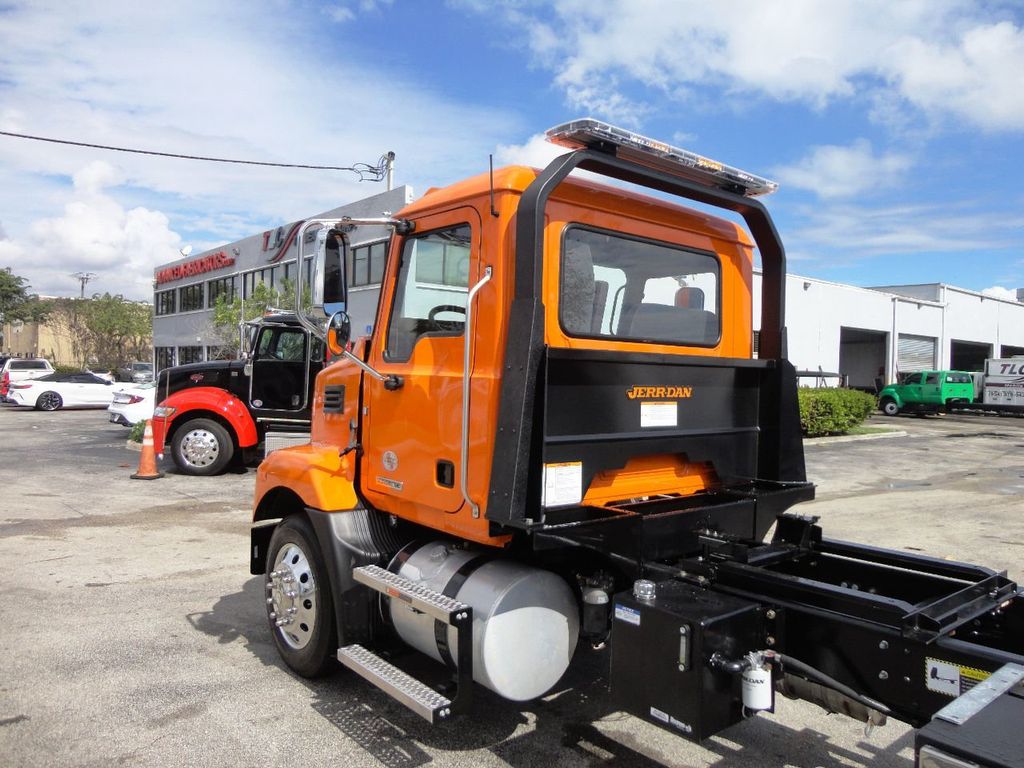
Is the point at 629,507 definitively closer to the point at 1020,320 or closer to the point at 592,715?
the point at 592,715

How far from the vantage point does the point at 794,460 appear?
416cm

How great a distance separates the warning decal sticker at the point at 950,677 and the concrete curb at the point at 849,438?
1636cm

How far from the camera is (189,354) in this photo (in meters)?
44.3

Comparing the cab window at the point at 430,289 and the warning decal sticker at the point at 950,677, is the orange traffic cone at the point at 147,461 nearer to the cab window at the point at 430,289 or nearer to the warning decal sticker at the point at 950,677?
the cab window at the point at 430,289

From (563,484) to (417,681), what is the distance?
42.8 inches

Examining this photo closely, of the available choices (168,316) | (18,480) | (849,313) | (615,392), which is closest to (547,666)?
(615,392)

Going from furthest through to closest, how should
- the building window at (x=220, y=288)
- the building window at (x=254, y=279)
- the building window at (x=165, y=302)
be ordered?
1. the building window at (x=165, y=302)
2. the building window at (x=220, y=288)
3. the building window at (x=254, y=279)

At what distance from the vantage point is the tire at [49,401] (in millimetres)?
26391

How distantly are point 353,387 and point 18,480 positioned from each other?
9726mm

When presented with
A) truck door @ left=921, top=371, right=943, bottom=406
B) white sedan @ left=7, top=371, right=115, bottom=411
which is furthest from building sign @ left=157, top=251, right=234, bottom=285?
truck door @ left=921, top=371, right=943, bottom=406

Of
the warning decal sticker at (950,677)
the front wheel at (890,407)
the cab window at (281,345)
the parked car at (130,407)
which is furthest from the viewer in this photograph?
the front wheel at (890,407)

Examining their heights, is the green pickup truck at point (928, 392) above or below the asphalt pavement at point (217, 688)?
above

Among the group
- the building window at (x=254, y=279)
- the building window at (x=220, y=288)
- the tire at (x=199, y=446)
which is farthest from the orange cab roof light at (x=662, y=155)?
the building window at (x=220, y=288)

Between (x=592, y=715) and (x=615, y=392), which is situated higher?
(x=615, y=392)
